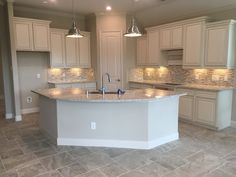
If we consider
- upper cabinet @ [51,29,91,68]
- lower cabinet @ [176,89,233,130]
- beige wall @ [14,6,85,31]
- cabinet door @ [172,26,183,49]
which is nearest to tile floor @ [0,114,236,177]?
lower cabinet @ [176,89,233,130]

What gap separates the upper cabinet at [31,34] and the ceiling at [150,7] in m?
0.48

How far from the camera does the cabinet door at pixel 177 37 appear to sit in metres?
5.06

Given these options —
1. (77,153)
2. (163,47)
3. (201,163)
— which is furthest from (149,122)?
(163,47)

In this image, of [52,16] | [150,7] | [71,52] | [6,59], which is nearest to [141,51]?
[150,7]

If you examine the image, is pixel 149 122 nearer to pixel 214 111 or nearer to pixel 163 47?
pixel 214 111

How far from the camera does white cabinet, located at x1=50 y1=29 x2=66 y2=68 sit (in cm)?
588

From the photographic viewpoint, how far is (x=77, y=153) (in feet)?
10.7

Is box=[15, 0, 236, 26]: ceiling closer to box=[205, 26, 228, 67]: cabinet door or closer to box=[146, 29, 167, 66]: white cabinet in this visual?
box=[146, 29, 167, 66]: white cabinet

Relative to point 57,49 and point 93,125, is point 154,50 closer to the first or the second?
point 57,49

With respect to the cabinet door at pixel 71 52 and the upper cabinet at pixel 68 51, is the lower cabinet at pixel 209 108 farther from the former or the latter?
the cabinet door at pixel 71 52

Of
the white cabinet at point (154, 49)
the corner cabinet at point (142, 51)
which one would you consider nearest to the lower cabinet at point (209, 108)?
the white cabinet at point (154, 49)

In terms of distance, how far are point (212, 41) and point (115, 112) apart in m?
2.78

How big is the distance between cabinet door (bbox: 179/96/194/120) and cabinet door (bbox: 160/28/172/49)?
1472 millimetres

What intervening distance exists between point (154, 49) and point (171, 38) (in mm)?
657
